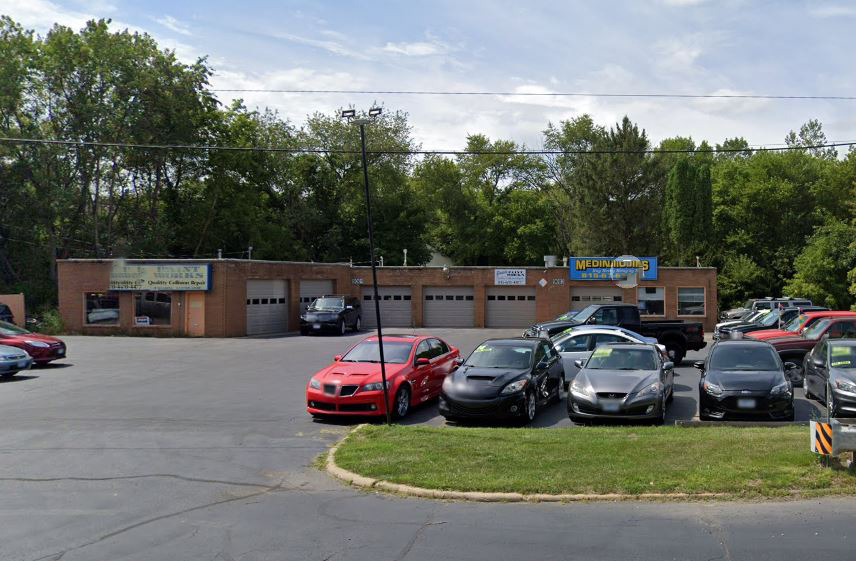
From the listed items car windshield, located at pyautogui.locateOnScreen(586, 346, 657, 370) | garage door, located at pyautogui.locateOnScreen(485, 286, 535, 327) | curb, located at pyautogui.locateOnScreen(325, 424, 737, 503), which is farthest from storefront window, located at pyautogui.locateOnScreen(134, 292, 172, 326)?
curb, located at pyautogui.locateOnScreen(325, 424, 737, 503)

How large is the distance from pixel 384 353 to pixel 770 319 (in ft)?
67.3

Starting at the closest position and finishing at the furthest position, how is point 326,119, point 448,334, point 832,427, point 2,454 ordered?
1. point 832,427
2. point 2,454
3. point 448,334
4. point 326,119

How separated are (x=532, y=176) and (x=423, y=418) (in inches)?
2355

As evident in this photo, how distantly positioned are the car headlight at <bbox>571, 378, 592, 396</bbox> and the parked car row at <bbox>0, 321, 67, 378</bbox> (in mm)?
15254

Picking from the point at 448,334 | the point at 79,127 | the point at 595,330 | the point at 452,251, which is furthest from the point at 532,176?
the point at 595,330

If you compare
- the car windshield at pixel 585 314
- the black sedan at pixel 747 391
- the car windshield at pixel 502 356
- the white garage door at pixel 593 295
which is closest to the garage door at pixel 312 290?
the white garage door at pixel 593 295

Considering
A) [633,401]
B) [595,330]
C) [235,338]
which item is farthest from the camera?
[235,338]

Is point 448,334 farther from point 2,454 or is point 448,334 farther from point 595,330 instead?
point 2,454

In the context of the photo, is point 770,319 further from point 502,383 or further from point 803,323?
point 502,383

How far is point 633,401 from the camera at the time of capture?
41.6 feet

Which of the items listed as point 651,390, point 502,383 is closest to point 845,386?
point 651,390

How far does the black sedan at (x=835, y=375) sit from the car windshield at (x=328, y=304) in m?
23.4

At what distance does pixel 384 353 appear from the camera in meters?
15.5

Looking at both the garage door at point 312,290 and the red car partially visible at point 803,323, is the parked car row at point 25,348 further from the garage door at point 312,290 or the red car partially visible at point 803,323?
the red car partially visible at point 803,323
